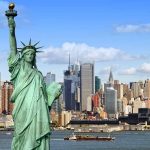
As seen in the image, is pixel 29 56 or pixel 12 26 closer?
pixel 29 56

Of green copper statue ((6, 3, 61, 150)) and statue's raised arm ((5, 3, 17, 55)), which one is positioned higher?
statue's raised arm ((5, 3, 17, 55))

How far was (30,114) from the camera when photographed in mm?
10016

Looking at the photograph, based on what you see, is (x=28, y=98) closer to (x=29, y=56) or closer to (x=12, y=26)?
(x=29, y=56)

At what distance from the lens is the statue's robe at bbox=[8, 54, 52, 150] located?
999 centimetres

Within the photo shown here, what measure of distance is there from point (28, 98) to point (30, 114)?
21 cm

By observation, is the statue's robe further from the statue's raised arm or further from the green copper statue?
the statue's raised arm

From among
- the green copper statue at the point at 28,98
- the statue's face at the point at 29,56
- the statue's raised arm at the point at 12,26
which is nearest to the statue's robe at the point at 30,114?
the green copper statue at the point at 28,98

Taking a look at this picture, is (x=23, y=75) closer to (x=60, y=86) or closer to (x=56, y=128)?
(x=60, y=86)

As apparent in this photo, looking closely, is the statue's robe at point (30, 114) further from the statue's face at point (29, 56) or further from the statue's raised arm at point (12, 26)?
the statue's raised arm at point (12, 26)

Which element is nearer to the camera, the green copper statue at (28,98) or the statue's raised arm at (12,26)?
the green copper statue at (28,98)

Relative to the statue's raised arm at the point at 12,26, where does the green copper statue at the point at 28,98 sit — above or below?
below

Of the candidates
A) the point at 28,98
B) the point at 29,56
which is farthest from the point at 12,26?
the point at 28,98

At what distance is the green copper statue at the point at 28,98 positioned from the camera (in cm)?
1000

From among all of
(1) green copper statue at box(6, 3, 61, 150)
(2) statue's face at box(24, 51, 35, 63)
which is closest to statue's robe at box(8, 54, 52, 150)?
(1) green copper statue at box(6, 3, 61, 150)
